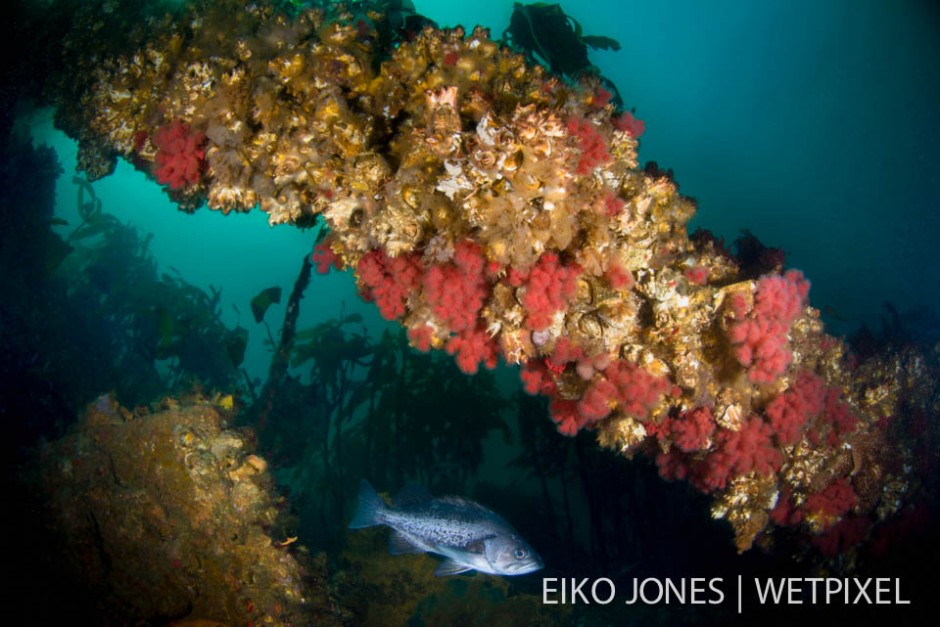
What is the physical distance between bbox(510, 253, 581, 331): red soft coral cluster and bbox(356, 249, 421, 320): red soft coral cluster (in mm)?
619

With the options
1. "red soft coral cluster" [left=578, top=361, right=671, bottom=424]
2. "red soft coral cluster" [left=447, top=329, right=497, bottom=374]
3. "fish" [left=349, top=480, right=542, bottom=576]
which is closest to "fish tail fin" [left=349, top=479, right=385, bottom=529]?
"fish" [left=349, top=480, right=542, bottom=576]

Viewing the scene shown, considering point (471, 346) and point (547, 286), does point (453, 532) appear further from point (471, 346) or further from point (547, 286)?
point (547, 286)

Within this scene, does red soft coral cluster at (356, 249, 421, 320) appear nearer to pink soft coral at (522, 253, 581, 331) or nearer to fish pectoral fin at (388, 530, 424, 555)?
pink soft coral at (522, 253, 581, 331)

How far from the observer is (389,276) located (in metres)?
2.64

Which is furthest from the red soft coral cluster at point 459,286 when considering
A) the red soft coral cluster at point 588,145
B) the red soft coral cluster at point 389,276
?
the red soft coral cluster at point 588,145

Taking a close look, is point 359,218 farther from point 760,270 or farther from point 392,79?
point 760,270

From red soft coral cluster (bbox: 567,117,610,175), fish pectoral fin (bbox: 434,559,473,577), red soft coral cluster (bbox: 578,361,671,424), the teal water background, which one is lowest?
fish pectoral fin (bbox: 434,559,473,577)

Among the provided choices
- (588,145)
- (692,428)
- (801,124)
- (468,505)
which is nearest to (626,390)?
(692,428)

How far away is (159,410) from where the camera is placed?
395 centimetres

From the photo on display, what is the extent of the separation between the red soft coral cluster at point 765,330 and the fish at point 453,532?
2.52 m

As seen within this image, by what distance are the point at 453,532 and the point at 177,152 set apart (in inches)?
151

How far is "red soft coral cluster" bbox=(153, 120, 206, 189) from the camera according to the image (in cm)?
275

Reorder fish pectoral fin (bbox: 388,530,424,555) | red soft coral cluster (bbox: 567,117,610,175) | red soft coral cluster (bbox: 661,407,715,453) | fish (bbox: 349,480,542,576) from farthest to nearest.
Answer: fish pectoral fin (bbox: 388,530,424,555) → fish (bbox: 349,480,542,576) → red soft coral cluster (bbox: 661,407,715,453) → red soft coral cluster (bbox: 567,117,610,175)

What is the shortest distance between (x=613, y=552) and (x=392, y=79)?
29.6ft
